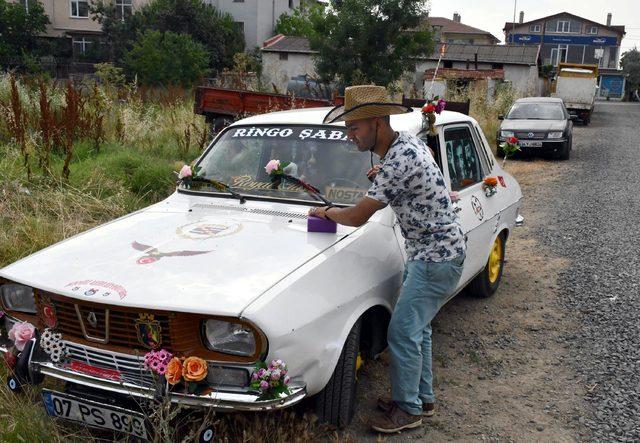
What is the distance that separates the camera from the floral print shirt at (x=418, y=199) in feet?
10.6

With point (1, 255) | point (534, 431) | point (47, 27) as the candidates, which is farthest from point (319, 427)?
point (47, 27)

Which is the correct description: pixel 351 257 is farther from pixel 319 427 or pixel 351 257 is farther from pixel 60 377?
pixel 60 377

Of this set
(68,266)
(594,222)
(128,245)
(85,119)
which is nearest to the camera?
(68,266)

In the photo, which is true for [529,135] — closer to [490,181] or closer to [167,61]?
[490,181]

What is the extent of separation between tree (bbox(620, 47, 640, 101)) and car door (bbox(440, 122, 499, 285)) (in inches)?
2745

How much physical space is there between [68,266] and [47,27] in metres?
40.9

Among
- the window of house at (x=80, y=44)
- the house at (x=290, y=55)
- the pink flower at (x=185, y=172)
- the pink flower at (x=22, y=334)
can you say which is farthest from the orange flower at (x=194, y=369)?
the window of house at (x=80, y=44)

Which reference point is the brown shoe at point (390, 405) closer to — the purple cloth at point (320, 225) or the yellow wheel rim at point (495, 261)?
the purple cloth at point (320, 225)

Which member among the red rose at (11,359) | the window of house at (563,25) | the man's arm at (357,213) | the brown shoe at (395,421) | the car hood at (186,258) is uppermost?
the window of house at (563,25)

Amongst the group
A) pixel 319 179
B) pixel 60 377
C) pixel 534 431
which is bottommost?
pixel 534 431

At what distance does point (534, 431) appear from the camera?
11.9ft

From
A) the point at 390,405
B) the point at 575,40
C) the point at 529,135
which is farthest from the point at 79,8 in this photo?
the point at 575,40

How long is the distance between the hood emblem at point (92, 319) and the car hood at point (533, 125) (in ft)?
43.5

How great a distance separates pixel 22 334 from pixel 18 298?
305 millimetres
